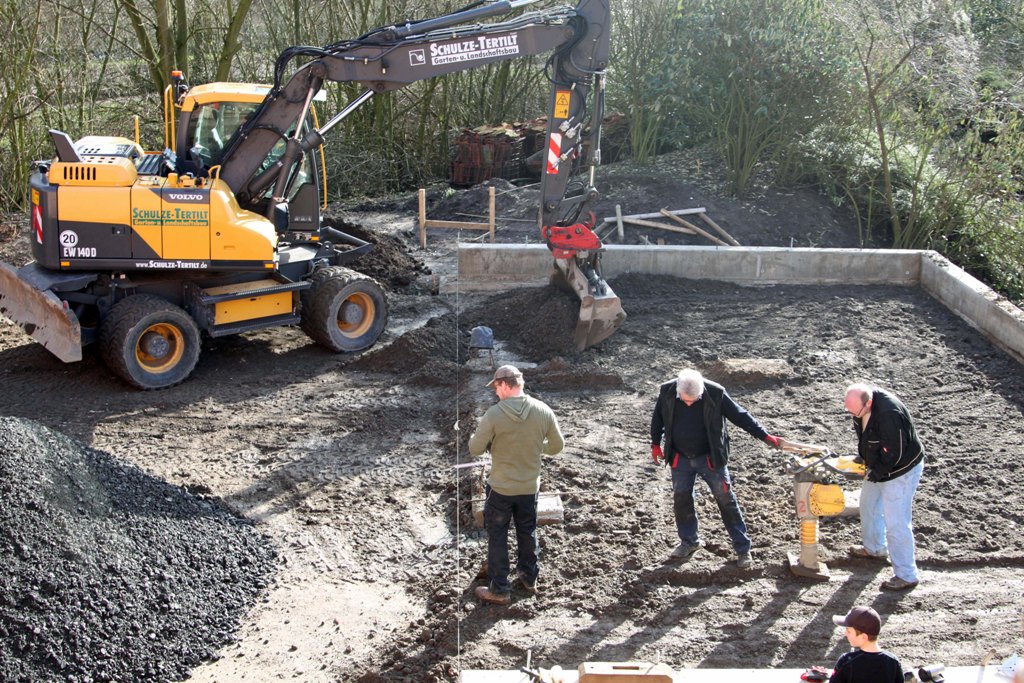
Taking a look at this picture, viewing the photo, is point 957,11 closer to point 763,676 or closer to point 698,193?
point 698,193

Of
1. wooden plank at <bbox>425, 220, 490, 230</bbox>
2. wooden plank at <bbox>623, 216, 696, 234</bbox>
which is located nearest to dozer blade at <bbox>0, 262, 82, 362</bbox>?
wooden plank at <bbox>425, 220, 490, 230</bbox>

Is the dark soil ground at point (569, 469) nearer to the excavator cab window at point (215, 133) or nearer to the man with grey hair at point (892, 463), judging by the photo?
the man with grey hair at point (892, 463)

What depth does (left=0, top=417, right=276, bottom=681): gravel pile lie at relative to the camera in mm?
6090

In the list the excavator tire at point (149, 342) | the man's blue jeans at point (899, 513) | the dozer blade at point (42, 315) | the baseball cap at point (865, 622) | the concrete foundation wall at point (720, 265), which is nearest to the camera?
the baseball cap at point (865, 622)

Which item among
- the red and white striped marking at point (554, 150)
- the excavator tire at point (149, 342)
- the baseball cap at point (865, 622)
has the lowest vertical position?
the baseball cap at point (865, 622)

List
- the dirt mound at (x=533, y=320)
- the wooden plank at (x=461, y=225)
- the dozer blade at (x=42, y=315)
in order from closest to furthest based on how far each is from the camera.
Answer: the dozer blade at (x=42, y=315), the dirt mound at (x=533, y=320), the wooden plank at (x=461, y=225)

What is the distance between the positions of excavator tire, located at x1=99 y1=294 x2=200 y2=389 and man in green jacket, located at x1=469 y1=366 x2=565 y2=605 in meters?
4.84

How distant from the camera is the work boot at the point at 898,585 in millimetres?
6934

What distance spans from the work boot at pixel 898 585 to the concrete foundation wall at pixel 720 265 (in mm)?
6883

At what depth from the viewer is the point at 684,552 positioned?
7.34m

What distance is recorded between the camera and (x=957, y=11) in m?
13.8

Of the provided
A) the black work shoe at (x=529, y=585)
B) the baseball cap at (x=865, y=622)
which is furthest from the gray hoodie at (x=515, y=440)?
the baseball cap at (x=865, y=622)

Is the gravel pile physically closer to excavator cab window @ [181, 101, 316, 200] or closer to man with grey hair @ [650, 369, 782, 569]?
man with grey hair @ [650, 369, 782, 569]

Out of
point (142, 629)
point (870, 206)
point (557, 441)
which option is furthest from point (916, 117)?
point (142, 629)
